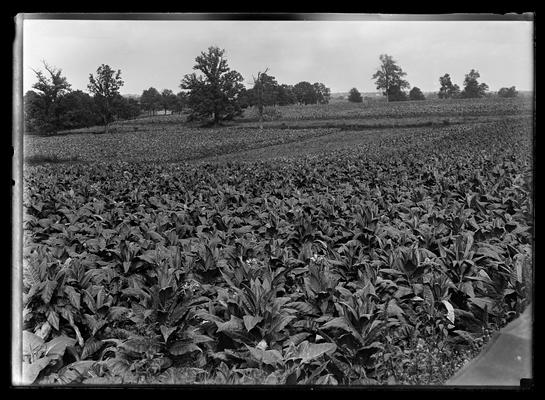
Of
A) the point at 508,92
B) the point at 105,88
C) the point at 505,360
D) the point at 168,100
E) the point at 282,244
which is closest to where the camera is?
the point at 505,360

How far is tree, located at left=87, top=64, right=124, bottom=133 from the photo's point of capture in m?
5.92

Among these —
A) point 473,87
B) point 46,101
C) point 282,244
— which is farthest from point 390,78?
point 46,101

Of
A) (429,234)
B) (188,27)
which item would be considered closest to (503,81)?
(429,234)

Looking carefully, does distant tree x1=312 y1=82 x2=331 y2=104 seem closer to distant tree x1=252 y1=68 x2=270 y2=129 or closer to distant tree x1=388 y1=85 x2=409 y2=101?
distant tree x1=252 y1=68 x2=270 y2=129

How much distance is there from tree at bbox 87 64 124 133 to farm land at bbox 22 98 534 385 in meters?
0.28

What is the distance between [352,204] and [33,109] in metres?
3.78

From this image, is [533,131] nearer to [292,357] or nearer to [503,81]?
[503,81]

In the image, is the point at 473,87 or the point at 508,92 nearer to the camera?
the point at 508,92

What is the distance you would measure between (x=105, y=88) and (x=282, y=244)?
2637 millimetres

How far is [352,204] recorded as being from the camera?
269 inches

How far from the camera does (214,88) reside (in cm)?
618

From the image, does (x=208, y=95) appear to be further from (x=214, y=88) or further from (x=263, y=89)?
(x=263, y=89)

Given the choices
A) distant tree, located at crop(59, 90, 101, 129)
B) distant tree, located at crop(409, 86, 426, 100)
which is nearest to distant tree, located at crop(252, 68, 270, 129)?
distant tree, located at crop(409, 86, 426, 100)

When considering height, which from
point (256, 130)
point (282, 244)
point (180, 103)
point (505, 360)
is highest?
point (180, 103)
